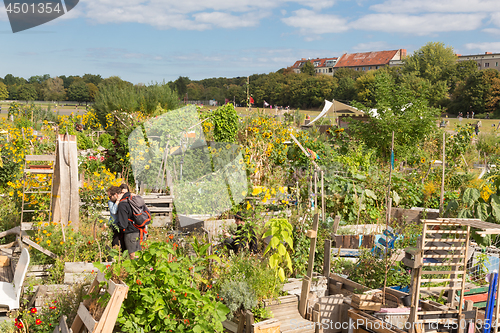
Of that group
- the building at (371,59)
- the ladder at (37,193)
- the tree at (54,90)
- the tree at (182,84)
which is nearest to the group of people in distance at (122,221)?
the ladder at (37,193)

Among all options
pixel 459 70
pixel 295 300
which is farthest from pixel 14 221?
pixel 459 70

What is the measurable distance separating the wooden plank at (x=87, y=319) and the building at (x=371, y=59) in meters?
88.2

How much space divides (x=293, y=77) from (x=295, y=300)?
64.7m

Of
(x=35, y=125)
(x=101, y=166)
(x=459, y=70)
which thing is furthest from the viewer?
(x=459, y=70)

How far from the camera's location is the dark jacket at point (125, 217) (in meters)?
4.74

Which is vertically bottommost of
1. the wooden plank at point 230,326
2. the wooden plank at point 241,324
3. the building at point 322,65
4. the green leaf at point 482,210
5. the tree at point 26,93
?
the wooden plank at point 230,326

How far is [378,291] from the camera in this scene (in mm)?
3746

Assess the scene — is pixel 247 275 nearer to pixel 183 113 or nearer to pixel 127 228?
pixel 127 228

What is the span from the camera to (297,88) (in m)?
63.2

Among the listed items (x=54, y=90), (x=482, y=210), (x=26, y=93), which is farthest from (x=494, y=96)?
(x=26, y=93)

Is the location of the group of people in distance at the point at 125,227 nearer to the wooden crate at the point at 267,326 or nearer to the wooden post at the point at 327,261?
the wooden post at the point at 327,261

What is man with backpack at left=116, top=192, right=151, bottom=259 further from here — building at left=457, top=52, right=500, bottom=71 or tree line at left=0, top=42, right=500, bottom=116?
building at left=457, top=52, right=500, bottom=71

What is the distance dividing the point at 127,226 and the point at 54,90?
39686 mm

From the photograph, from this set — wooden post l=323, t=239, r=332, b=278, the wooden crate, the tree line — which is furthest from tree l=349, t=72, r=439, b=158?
the wooden crate
